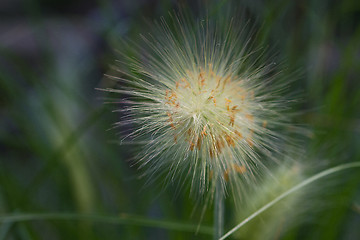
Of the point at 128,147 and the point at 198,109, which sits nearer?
the point at 198,109

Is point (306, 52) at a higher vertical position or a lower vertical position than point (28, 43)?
lower

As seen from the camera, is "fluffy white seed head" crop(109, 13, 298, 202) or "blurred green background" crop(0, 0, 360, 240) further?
"blurred green background" crop(0, 0, 360, 240)

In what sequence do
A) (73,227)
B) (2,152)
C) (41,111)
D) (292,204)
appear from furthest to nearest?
(2,152)
(41,111)
(73,227)
(292,204)

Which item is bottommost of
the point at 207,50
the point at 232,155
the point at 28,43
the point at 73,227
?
the point at 73,227

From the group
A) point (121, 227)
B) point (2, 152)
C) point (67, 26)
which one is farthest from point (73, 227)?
point (67, 26)

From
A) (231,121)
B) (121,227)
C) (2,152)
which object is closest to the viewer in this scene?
(231,121)

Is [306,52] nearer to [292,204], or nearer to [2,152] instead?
[292,204]

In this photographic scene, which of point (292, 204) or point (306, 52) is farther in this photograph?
point (306, 52)

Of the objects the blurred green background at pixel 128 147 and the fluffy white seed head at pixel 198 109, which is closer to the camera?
the fluffy white seed head at pixel 198 109
